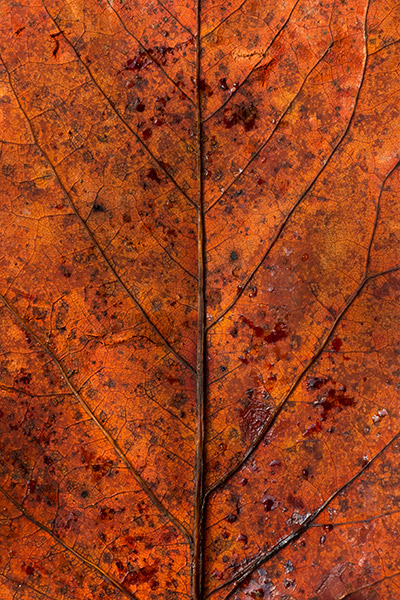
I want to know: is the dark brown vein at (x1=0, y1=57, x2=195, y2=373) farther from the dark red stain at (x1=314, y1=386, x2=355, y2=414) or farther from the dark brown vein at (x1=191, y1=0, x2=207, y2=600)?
the dark red stain at (x1=314, y1=386, x2=355, y2=414)

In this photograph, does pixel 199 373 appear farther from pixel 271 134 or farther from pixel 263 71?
pixel 263 71

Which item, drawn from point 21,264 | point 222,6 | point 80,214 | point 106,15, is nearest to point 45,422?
point 21,264

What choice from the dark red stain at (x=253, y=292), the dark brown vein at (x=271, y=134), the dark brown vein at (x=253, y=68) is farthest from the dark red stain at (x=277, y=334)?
the dark brown vein at (x=253, y=68)

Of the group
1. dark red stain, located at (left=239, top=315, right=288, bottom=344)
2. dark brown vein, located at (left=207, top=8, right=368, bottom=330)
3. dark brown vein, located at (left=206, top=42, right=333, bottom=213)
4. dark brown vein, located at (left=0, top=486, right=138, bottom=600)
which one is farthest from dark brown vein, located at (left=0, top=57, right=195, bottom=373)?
dark brown vein, located at (left=0, top=486, right=138, bottom=600)

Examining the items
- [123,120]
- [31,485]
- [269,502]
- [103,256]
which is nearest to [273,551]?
[269,502]

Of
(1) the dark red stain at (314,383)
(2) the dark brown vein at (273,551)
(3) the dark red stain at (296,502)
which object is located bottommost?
(2) the dark brown vein at (273,551)

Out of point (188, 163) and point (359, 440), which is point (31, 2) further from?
point (359, 440)

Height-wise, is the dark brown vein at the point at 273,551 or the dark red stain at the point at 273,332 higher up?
the dark red stain at the point at 273,332

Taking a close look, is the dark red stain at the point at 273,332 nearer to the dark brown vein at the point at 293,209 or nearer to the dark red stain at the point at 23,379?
the dark brown vein at the point at 293,209
